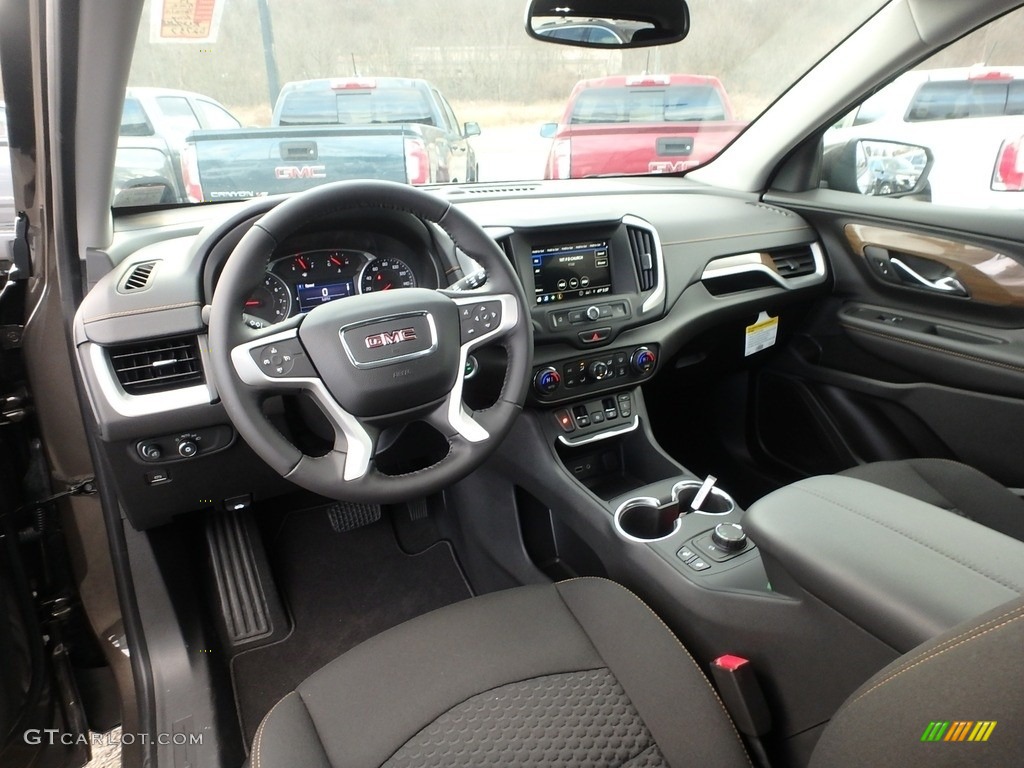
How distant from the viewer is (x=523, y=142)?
9.26 ft

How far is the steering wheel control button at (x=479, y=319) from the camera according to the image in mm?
1341

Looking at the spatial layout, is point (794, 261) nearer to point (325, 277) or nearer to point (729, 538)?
point (729, 538)

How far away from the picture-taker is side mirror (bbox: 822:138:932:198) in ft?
7.30

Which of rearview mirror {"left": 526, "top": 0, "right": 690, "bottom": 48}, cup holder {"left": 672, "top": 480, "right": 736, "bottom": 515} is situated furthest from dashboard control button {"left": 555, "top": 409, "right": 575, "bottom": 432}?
rearview mirror {"left": 526, "top": 0, "right": 690, "bottom": 48}

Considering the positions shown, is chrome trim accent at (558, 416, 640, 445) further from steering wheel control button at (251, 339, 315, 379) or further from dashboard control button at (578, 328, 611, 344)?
steering wheel control button at (251, 339, 315, 379)

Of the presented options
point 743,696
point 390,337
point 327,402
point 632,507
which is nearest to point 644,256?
point 632,507

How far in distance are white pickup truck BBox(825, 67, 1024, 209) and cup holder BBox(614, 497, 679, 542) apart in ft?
4.32

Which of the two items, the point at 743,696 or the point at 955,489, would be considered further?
the point at 955,489

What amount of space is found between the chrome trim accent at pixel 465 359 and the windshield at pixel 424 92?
730 mm

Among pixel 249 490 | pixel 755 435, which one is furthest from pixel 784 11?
pixel 249 490

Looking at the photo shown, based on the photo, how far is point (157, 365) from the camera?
55.2 inches

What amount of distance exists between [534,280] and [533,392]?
0.28 m

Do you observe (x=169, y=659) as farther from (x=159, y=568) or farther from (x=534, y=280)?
(x=534, y=280)

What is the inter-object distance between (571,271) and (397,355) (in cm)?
73
